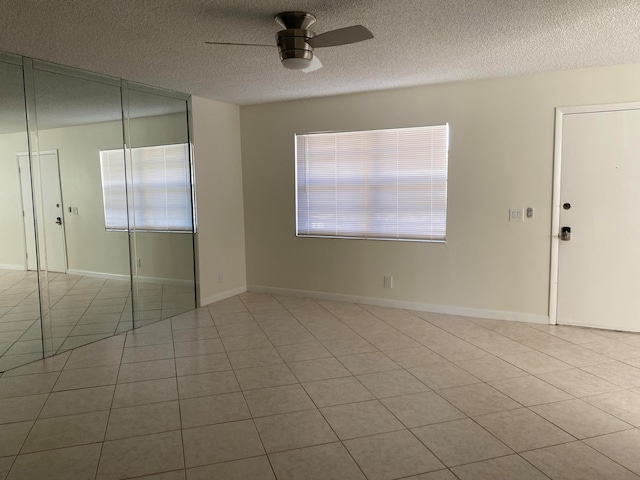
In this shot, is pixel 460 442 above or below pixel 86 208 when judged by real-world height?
below

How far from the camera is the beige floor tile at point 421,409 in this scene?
264 cm

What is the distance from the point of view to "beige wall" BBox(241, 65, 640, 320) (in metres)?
4.24

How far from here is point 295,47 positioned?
2.79 metres

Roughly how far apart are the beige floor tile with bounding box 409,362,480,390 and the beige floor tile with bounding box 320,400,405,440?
0.51 meters

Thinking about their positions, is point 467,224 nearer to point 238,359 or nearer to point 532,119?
point 532,119

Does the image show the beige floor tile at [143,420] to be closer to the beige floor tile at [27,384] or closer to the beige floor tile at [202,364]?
the beige floor tile at [202,364]

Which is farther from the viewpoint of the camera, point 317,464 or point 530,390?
point 530,390

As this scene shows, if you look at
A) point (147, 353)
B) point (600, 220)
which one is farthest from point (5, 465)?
point (600, 220)

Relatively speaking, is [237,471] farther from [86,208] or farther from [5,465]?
[86,208]

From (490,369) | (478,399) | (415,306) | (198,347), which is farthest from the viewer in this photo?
(415,306)

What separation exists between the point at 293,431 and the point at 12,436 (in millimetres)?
1589

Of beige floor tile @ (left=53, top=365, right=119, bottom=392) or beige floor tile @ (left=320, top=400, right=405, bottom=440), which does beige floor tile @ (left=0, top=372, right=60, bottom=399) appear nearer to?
beige floor tile @ (left=53, top=365, right=119, bottom=392)

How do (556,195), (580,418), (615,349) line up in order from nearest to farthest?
(580,418) < (615,349) < (556,195)

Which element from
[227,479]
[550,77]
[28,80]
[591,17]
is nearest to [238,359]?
[227,479]
